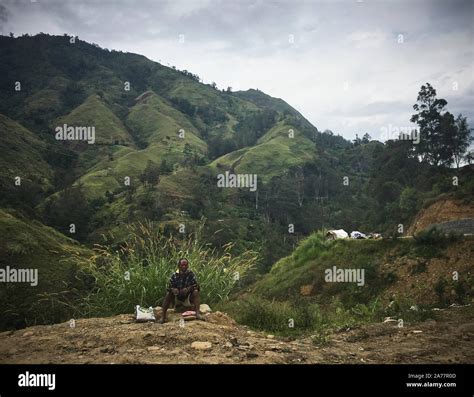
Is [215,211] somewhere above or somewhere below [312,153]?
below

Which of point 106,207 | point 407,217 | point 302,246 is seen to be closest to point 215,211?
point 106,207

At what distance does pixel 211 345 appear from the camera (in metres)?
4.43

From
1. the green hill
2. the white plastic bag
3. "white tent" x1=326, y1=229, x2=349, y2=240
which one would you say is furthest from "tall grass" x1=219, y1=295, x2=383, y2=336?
"white tent" x1=326, y1=229, x2=349, y2=240

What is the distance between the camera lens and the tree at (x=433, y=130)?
4619 cm

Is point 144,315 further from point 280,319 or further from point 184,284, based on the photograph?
point 280,319

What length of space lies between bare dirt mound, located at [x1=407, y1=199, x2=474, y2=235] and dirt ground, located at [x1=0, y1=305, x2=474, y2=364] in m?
22.8

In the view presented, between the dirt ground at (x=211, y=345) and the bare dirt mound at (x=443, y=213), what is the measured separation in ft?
74.7

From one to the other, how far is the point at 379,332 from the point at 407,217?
31818mm

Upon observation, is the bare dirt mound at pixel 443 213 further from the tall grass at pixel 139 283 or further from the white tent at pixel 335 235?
the tall grass at pixel 139 283

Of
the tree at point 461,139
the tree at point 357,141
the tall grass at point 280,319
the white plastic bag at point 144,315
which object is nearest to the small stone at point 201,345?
the white plastic bag at point 144,315

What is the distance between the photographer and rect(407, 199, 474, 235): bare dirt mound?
26.1 meters

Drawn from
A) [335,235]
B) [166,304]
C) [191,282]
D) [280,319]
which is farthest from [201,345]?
[335,235]
